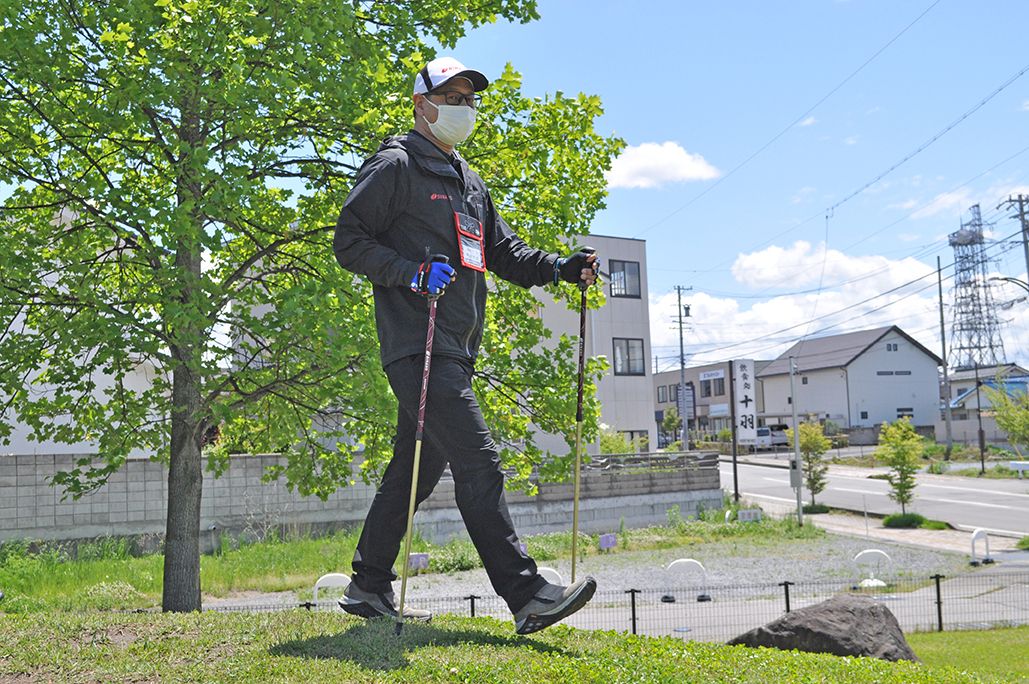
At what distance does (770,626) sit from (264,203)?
6.83 m

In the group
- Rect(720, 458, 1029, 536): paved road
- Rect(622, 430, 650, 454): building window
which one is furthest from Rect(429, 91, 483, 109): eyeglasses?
Rect(622, 430, 650, 454): building window

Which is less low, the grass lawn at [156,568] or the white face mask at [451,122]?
the white face mask at [451,122]

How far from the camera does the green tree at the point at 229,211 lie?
27.4 ft

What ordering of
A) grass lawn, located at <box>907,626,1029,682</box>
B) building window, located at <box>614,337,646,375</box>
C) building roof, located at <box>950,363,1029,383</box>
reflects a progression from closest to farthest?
grass lawn, located at <box>907,626,1029,682</box>
building window, located at <box>614,337,646,375</box>
building roof, located at <box>950,363,1029,383</box>

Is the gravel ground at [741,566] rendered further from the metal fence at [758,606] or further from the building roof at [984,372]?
the building roof at [984,372]

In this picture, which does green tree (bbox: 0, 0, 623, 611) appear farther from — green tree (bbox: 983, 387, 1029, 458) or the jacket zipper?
green tree (bbox: 983, 387, 1029, 458)

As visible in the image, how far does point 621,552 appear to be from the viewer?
76.8 feet

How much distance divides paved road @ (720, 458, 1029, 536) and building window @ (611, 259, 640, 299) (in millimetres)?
9352

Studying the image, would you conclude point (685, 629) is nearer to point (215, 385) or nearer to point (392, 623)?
point (215, 385)

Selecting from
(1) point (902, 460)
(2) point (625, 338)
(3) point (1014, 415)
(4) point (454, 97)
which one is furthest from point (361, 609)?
(3) point (1014, 415)

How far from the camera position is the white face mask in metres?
4.97

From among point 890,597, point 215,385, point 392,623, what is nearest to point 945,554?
point 890,597

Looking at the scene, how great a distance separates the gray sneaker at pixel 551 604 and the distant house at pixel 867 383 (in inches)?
2980

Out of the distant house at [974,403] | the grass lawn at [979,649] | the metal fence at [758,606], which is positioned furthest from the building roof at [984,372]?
the grass lawn at [979,649]
